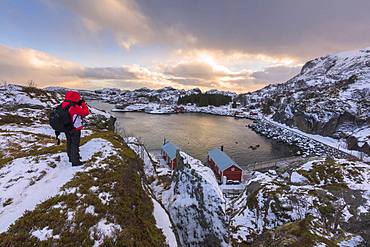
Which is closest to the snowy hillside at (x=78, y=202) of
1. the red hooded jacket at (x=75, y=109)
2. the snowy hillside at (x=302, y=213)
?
the red hooded jacket at (x=75, y=109)

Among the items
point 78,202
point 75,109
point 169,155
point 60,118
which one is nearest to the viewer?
point 78,202

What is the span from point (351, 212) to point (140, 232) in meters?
15.3

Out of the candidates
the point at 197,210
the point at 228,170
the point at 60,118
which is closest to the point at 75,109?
the point at 60,118

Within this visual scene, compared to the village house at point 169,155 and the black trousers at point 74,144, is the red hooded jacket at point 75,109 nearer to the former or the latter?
the black trousers at point 74,144

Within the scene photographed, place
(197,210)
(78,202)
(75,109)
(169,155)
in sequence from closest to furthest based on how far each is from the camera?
1. (78,202)
2. (75,109)
3. (197,210)
4. (169,155)

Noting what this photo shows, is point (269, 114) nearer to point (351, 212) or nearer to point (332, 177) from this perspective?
point (332, 177)

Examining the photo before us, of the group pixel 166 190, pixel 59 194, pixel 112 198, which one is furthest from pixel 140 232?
pixel 166 190

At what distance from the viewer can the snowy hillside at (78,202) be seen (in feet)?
18.9

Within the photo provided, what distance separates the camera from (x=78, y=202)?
6828mm

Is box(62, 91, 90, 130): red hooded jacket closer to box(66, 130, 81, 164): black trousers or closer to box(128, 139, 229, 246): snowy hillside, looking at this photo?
box(66, 130, 81, 164): black trousers

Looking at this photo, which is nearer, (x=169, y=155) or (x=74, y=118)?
(x=74, y=118)

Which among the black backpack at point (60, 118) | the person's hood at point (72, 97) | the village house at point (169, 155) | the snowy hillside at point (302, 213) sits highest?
the person's hood at point (72, 97)

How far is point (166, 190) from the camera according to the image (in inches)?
458

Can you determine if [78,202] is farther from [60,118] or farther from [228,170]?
[228,170]
